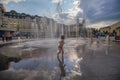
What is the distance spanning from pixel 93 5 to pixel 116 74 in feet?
24.2

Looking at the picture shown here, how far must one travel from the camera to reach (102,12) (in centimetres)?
1144

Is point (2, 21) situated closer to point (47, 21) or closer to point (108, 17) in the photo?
point (47, 21)

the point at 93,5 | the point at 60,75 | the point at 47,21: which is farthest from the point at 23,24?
the point at 60,75

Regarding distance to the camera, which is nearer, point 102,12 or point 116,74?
point 116,74

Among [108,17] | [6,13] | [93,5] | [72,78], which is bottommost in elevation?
[72,78]

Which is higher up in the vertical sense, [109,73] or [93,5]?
[93,5]

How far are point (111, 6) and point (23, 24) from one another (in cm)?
4168

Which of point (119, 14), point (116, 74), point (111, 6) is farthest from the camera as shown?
point (119, 14)

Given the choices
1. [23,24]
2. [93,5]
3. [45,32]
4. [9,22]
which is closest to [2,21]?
[9,22]

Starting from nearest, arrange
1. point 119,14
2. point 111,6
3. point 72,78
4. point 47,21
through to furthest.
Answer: point 72,78
point 111,6
point 119,14
point 47,21

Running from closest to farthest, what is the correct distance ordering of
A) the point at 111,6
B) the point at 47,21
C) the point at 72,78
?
the point at 72,78 → the point at 111,6 → the point at 47,21

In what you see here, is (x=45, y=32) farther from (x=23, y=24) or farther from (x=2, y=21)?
(x=2, y=21)

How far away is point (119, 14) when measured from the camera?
11695 millimetres

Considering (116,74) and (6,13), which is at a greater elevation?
(6,13)
